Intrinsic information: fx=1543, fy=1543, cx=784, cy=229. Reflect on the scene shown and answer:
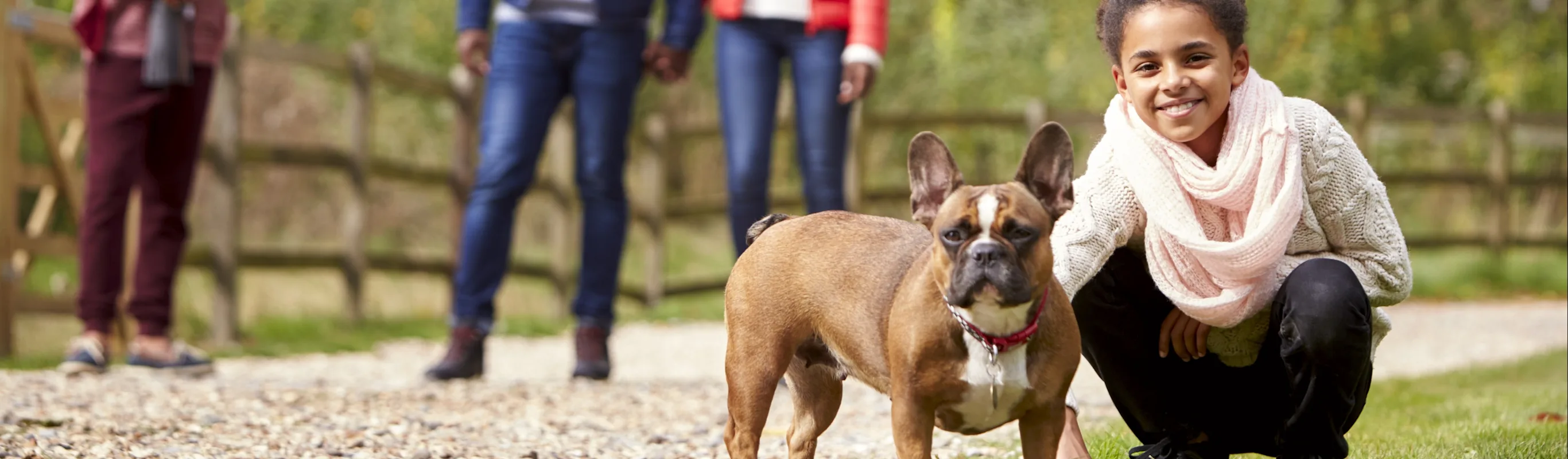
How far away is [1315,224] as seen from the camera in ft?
9.12

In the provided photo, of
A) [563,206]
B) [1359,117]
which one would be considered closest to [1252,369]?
[563,206]

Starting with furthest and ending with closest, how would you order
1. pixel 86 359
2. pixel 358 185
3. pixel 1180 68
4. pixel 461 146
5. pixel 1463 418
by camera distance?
pixel 461 146 → pixel 358 185 → pixel 86 359 → pixel 1463 418 → pixel 1180 68

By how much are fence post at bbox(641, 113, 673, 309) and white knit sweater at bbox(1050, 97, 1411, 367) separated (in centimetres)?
807

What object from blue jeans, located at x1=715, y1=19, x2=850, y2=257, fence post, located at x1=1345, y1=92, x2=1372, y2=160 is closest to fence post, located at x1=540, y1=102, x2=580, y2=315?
blue jeans, located at x1=715, y1=19, x2=850, y2=257

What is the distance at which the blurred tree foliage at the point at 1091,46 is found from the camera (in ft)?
46.3

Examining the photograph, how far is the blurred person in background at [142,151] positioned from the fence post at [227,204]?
210cm

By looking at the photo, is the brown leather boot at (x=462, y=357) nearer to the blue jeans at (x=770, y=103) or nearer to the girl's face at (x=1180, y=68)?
the blue jeans at (x=770, y=103)

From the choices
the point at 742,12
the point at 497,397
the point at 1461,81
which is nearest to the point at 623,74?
the point at 742,12

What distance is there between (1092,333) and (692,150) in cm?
1307

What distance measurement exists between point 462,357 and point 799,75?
4.59 ft

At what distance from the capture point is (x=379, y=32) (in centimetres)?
1430

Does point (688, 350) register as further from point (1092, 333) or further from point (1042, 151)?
point (1042, 151)

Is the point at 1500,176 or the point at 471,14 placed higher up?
the point at 471,14

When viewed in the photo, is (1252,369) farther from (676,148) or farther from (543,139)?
(676,148)
